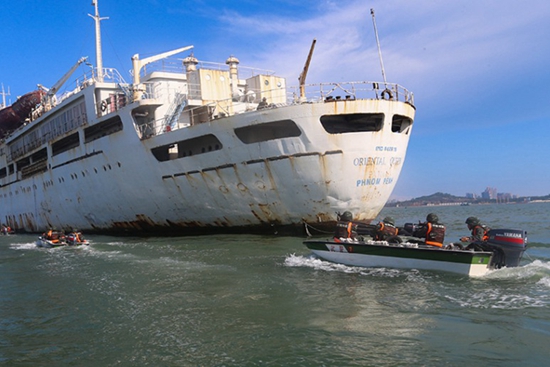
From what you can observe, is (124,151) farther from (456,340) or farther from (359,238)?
(456,340)

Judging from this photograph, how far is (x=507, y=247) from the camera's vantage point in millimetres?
10742

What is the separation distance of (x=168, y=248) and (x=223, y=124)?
17.7ft

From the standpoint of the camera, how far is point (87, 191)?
2539cm

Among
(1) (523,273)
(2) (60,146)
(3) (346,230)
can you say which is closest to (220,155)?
(3) (346,230)

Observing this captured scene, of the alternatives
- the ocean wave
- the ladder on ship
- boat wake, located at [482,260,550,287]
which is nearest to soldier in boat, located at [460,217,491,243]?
boat wake, located at [482,260,550,287]

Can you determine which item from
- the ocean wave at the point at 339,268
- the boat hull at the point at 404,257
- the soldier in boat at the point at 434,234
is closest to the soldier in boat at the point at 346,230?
the boat hull at the point at 404,257

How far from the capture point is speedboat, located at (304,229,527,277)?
412 inches

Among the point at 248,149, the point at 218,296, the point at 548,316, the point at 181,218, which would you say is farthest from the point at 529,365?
the point at 181,218

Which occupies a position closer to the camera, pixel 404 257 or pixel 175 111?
pixel 404 257

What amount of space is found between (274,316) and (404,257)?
4913 mm

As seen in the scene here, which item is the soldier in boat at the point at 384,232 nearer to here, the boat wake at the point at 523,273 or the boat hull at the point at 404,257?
the boat hull at the point at 404,257

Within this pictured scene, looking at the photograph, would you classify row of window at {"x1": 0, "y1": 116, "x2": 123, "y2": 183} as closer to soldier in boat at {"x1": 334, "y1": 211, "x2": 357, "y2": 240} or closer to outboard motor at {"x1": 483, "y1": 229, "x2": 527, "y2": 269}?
soldier in boat at {"x1": 334, "y1": 211, "x2": 357, "y2": 240}

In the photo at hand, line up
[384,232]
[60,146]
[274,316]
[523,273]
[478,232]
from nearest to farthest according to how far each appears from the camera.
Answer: [274,316], [523,273], [478,232], [384,232], [60,146]

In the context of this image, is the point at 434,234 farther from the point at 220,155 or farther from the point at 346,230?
the point at 220,155
